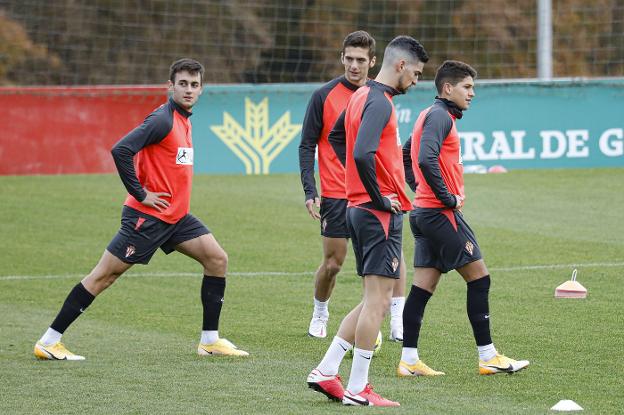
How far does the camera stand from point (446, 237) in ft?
27.2

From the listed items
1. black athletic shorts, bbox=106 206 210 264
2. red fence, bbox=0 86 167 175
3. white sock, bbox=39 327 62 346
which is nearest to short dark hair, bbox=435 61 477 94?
black athletic shorts, bbox=106 206 210 264

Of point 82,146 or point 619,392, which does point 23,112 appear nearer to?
point 82,146

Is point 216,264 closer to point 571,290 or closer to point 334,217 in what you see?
point 334,217

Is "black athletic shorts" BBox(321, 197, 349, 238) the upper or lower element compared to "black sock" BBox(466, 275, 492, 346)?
upper

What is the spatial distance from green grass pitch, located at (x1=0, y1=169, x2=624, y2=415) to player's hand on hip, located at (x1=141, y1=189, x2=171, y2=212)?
3.50ft

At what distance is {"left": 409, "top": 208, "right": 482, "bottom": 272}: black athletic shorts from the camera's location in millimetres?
8266

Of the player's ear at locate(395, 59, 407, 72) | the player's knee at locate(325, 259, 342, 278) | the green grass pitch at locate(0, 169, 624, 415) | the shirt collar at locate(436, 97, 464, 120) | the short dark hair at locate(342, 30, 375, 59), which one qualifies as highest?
the short dark hair at locate(342, 30, 375, 59)

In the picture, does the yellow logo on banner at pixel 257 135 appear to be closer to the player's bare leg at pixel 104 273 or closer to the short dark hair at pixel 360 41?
the short dark hair at pixel 360 41

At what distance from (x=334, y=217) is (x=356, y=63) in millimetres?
1166

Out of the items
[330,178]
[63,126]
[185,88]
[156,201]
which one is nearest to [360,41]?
[330,178]

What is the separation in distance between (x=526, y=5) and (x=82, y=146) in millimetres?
18801

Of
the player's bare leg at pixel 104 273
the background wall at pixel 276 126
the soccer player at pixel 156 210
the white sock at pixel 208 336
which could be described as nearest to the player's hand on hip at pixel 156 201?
the soccer player at pixel 156 210

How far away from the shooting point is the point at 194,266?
47.2 feet

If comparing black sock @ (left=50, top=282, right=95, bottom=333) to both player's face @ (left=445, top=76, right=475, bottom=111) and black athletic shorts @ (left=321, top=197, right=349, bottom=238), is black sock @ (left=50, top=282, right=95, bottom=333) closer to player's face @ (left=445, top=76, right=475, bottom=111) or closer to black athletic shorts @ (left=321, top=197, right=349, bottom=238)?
black athletic shorts @ (left=321, top=197, right=349, bottom=238)
